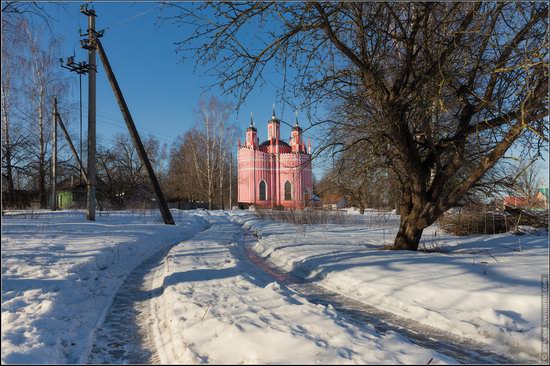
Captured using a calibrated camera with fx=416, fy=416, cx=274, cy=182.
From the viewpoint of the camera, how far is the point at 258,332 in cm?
402

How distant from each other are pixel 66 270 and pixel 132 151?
51.3m

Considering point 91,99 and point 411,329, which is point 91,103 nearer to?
point 91,99

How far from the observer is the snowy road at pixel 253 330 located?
140 inches

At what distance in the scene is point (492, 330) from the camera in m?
4.59

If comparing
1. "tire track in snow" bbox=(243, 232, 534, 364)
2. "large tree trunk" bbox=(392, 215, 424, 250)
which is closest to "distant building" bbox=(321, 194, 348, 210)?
"large tree trunk" bbox=(392, 215, 424, 250)

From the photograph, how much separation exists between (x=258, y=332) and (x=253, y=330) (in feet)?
0.29

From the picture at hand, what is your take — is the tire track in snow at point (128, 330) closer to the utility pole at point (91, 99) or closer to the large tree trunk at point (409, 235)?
the large tree trunk at point (409, 235)

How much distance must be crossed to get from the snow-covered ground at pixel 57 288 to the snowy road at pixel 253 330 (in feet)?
0.92

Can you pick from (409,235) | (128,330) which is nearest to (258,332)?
(128,330)

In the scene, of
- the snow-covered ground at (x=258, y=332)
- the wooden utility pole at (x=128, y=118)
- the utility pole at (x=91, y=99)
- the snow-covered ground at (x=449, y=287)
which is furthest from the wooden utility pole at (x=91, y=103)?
the snow-covered ground at (x=258, y=332)

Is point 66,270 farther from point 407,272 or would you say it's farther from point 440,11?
point 440,11

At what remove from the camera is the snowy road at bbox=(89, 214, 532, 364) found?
140 inches

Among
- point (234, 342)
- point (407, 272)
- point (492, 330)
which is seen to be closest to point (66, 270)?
point (234, 342)

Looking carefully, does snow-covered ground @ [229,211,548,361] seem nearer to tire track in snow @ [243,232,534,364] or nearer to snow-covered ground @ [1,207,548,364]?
Answer: snow-covered ground @ [1,207,548,364]
